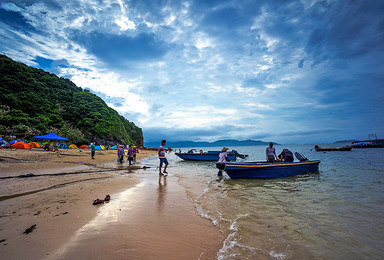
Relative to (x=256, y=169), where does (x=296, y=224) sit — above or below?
below

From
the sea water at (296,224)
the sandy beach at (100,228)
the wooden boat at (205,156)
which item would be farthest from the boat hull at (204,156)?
the sandy beach at (100,228)

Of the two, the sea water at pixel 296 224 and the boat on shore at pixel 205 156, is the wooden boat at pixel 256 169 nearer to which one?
the sea water at pixel 296 224

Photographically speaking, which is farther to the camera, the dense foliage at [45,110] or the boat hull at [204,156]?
the dense foliage at [45,110]

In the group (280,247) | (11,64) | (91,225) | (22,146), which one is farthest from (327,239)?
(11,64)

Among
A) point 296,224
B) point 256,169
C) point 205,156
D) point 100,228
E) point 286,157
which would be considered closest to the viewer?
point 100,228

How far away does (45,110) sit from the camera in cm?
3559

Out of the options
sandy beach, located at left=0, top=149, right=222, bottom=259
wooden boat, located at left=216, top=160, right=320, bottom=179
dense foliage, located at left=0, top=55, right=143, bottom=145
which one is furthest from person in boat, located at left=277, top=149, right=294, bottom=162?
dense foliage, located at left=0, top=55, right=143, bottom=145

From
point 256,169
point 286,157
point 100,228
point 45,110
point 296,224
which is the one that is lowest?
point 296,224

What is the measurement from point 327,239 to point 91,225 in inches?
193

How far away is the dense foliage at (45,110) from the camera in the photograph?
2778 cm

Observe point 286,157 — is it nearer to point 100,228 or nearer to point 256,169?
point 256,169

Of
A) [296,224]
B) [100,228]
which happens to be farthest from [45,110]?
[296,224]

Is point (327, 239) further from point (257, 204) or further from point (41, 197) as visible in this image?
point (41, 197)

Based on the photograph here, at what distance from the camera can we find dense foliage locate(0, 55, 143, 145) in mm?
27781
